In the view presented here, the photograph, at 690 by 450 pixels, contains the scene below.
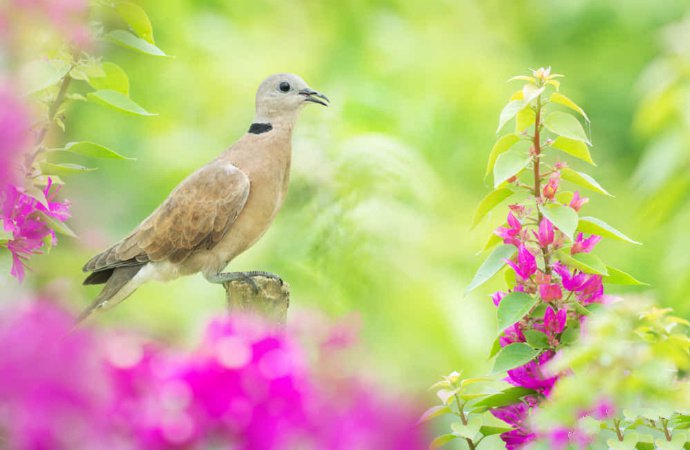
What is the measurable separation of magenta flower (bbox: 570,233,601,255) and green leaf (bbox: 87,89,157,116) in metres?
0.52

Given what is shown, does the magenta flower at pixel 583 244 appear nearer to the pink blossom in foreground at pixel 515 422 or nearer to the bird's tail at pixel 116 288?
the pink blossom in foreground at pixel 515 422

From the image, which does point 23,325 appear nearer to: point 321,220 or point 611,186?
point 321,220

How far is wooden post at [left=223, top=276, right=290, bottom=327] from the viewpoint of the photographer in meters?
Result: 1.51

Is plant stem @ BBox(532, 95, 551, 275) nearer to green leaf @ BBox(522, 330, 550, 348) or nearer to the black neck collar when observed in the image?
green leaf @ BBox(522, 330, 550, 348)

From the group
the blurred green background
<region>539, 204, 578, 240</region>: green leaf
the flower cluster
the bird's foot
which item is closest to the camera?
the flower cluster

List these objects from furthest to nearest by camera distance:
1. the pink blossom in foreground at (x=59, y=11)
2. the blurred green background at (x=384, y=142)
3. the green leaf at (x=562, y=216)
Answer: the blurred green background at (x=384, y=142), the green leaf at (x=562, y=216), the pink blossom in foreground at (x=59, y=11)

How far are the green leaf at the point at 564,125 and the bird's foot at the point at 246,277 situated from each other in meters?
0.62

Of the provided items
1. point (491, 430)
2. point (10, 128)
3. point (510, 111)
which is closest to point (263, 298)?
point (491, 430)

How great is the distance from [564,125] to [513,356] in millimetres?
260

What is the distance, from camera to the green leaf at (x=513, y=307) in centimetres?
110

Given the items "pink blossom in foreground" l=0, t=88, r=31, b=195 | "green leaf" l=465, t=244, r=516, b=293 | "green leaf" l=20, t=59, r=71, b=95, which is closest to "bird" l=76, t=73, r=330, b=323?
"green leaf" l=20, t=59, r=71, b=95

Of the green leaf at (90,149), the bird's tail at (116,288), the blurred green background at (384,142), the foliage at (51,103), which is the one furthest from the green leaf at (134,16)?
the blurred green background at (384,142)

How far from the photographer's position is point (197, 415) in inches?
25.6

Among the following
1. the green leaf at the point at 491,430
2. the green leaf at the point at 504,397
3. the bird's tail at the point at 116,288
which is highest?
the bird's tail at the point at 116,288
